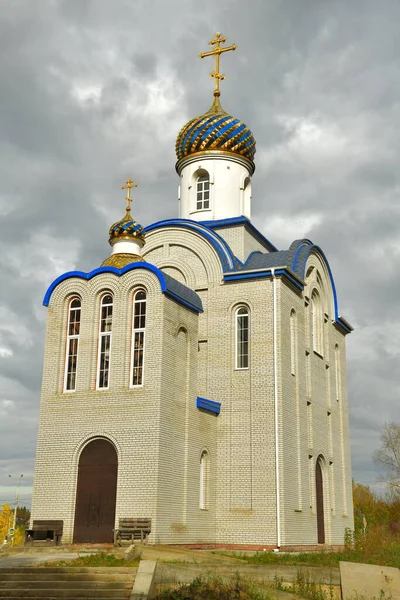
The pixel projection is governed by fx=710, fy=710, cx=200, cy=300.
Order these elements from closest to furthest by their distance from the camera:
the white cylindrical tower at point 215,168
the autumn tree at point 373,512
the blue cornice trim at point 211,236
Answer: the blue cornice trim at point 211,236, the white cylindrical tower at point 215,168, the autumn tree at point 373,512

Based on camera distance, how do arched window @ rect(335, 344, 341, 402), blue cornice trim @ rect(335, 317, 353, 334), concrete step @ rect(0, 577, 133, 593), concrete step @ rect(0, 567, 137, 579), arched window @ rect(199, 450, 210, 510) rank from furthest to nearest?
blue cornice trim @ rect(335, 317, 353, 334)
arched window @ rect(335, 344, 341, 402)
arched window @ rect(199, 450, 210, 510)
concrete step @ rect(0, 567, 137, 579)
concrete step @ rect(0, 577, 133, 593)

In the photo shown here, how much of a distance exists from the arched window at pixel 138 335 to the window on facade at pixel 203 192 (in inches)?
244

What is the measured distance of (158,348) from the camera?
1564cm

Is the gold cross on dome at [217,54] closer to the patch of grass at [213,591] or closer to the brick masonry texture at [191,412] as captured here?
the brick masonry texture at [191,412]

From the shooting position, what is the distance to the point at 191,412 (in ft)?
53.7

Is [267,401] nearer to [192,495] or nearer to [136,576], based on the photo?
[192,495]

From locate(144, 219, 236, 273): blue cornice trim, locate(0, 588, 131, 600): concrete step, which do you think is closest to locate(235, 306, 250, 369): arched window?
locate(144, 219, 236, 273): blue cornice trim

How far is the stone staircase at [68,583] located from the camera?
10.1 meters

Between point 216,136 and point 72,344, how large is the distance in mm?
8592

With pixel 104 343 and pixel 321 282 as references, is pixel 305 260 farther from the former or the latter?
pixel 104 343

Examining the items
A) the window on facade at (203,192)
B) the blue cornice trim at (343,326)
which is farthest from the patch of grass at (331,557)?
the window on facade at (203,192)

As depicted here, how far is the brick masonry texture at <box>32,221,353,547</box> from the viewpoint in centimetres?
1527

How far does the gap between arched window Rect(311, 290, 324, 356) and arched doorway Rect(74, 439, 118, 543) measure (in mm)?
7951

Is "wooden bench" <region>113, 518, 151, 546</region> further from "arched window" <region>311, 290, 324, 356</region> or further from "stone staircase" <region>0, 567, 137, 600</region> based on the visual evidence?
"arched window" <region>311, 290, 324, 356</region>
